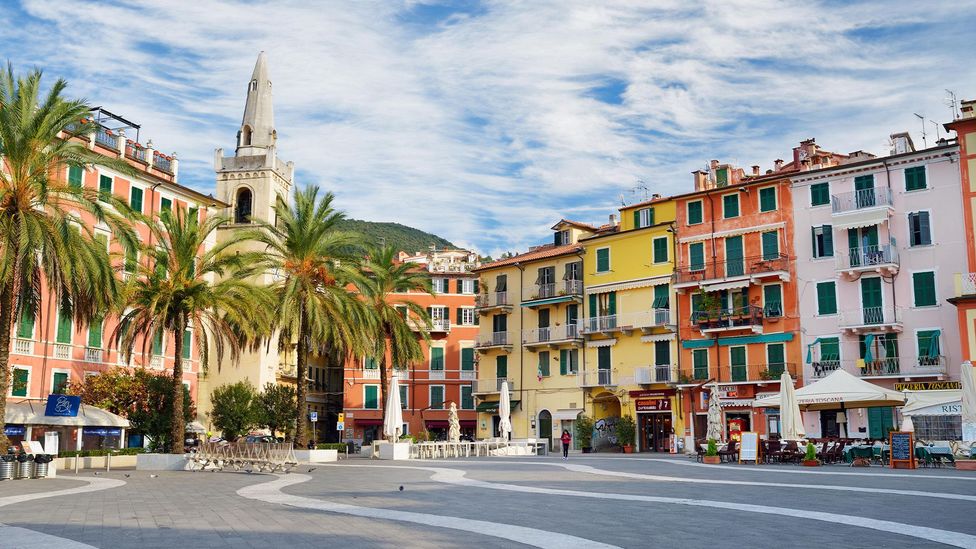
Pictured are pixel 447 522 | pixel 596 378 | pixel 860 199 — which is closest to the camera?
pixel 447 522

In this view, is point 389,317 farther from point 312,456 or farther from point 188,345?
point 188,345

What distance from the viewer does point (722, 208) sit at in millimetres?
50469

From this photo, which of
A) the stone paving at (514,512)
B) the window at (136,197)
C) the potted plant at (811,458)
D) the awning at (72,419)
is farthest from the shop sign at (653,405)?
the window at (136,197)

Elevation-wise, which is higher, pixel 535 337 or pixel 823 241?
pixel 823 241

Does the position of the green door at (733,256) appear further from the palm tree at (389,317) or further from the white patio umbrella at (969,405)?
the white patio umbrella at (969,405)

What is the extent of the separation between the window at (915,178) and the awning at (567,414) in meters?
22.8

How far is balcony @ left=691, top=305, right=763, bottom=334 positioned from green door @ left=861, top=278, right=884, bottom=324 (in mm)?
5311

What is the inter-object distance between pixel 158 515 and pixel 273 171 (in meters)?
59.8

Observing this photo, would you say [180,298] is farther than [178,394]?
No

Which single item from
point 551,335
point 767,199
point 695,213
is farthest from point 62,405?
point 767,199

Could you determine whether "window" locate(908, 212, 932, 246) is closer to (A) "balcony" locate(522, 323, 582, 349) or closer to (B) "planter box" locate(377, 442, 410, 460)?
(A) "balcony" locate(522, 323, 582, 349)

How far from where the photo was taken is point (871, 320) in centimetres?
4391

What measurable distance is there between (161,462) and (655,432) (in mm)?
29462

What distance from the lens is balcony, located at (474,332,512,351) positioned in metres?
60.8
